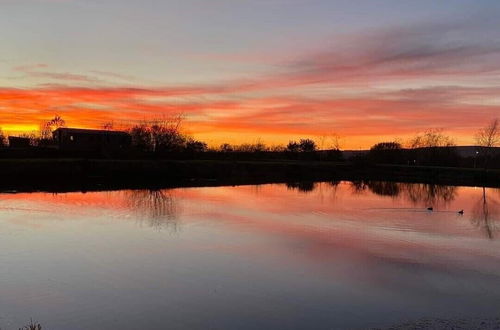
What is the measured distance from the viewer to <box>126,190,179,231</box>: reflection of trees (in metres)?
17.2

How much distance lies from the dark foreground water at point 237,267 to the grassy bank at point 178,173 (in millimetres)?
13430

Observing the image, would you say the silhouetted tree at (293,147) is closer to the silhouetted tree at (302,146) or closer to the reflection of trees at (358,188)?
the silhouetted tree at (302,146)

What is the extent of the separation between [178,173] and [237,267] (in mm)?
33807

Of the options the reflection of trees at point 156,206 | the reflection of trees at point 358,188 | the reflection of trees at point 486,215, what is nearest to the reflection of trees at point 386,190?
the reflection of trees at point 358,188

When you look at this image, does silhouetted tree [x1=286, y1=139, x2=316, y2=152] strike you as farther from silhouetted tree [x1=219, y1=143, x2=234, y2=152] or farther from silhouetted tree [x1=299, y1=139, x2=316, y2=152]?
silhouetted tree [x1=219, y1=143, x2=234, y2=152]

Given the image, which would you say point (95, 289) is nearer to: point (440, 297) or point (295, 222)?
point (440, 297)

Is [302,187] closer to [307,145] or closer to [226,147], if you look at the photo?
[226,147]

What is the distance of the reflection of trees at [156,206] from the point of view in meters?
17.2

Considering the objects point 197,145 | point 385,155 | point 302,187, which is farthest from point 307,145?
point 302,187

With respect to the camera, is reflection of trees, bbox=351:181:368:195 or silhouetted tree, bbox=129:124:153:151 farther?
silhouetted tree, bbox=129:124:153:151

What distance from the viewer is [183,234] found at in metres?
14.7

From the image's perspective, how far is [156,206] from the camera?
2155cm

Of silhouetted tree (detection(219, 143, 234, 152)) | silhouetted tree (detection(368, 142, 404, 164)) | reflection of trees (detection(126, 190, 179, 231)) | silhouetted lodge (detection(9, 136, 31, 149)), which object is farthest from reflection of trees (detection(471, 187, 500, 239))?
silhouetted lodge (detection(9, 136, 31, 149))

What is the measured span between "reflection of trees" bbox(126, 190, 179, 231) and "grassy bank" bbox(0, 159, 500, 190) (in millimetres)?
4937
